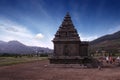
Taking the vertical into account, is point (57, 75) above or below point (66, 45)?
below

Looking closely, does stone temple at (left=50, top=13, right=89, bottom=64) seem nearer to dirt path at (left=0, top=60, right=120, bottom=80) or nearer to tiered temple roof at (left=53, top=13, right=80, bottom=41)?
tiered temple roof at (left=53, top=13, right=80, bottom=41)

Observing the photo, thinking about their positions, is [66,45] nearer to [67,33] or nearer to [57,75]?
[67,33]

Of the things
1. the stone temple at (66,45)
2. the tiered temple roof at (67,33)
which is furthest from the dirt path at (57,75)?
the tiered temple roof at (67,33)

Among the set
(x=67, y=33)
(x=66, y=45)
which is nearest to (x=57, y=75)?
(x=66, y=45)

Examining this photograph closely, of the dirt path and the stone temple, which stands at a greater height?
the stone temple

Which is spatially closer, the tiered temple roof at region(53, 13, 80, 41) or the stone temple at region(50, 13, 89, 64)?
the stone temple at region(50, 13, 89, 64)

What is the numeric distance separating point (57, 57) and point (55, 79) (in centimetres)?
1942

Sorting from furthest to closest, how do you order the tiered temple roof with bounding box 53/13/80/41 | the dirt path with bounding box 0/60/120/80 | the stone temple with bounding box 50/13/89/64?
1. the tiered temple roof with bounding box 53/13/80/41
2. the stone temple with bounding box 50/13/89/64
3. the dirt path with bounding box 0/60/120/80

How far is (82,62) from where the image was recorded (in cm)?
4144

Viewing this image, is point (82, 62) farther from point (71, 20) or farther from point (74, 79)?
point (74, 79)

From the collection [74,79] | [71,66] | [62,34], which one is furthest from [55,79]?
[62,34]

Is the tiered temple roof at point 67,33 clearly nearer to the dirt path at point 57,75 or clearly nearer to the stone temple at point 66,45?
the stone temple at point 66,45

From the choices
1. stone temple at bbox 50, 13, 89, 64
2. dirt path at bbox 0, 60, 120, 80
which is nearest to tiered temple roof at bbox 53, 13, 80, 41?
stone temple at bbox 50, 13, 89, 64

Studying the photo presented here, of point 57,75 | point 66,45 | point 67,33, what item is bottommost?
point 57,75
